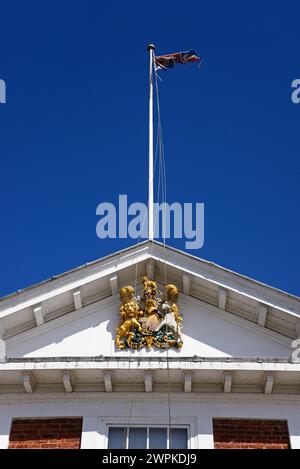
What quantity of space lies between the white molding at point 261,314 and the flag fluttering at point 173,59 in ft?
28.7

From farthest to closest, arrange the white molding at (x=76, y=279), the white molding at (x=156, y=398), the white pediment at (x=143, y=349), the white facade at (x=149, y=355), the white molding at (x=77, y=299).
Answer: the white molding at (x=77, y=299) < the white molding at (x=76, y=279) < the white pediment at (x=143, y=349) < the white molding at (x=156, y=398) < the white facade at (x=149, y=355)

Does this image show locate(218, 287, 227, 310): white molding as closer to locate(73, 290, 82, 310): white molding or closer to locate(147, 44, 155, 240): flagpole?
locate(147, 44, 155, 240): flagpole

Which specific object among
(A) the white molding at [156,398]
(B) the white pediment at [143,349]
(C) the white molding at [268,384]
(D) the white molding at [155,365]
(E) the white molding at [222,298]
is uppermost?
(E) the white molding at [222,298]

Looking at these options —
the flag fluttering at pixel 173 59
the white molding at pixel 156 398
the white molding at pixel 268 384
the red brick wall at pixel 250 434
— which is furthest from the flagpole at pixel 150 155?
the red brick wall at pixel 250 434

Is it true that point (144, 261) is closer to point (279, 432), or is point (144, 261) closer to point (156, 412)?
point (156, 412)

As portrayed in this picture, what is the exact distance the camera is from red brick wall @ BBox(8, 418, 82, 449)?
504 inches

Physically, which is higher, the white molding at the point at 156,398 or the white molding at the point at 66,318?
the white molding at the point at 66,318

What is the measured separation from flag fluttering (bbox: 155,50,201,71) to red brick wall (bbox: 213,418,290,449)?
1052cm

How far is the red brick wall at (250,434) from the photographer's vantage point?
1278cm

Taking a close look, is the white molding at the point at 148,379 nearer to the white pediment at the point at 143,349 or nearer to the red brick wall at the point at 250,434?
the white pediment at the point at 143,349

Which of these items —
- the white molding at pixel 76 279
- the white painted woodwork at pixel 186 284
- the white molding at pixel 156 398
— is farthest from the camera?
the white painted woodwork at pixel 186 284
